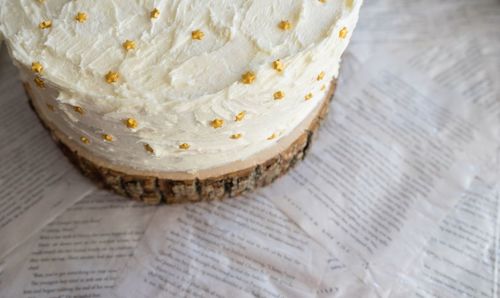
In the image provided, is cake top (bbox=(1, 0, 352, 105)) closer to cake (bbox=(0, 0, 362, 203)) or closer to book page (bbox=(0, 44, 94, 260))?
cake (bbox=(0, 0, 362, 203))

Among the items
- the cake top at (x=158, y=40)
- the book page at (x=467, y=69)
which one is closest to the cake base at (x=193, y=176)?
the cake top at (x=158, y=40)

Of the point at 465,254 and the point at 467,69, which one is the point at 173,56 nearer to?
the point at 465,254

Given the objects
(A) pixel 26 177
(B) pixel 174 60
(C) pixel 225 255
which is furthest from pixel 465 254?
(A) pixel 26 177

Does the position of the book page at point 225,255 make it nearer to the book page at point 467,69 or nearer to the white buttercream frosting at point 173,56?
the white buttercream frosting at point 173,56

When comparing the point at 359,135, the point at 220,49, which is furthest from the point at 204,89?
the point at 359,135

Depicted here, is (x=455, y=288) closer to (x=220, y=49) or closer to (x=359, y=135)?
(x=359, y=135)

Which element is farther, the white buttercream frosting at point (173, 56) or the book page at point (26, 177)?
the book page at point (26, 177)

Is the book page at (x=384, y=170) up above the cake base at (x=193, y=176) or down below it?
below
